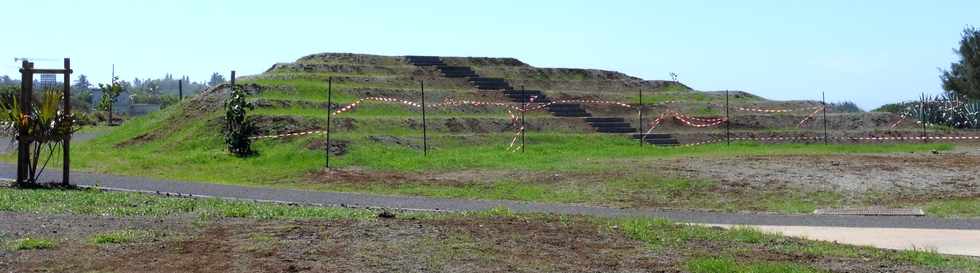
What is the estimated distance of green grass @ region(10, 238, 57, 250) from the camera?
29.7 feet

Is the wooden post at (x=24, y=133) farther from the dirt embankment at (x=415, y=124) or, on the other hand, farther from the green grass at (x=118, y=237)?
the dirt embankment at (x=415, y=124)

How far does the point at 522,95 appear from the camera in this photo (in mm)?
35062

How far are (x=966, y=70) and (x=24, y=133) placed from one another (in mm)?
55530

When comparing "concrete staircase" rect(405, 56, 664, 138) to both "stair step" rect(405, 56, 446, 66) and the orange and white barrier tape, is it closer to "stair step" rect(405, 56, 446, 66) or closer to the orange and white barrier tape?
"stair step" rect(405, 56, 446, 66)

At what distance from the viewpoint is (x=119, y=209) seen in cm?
1270

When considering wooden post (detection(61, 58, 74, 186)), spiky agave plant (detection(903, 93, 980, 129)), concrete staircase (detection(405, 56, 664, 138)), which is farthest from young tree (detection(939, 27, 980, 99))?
wooden post (detection(61, 58, 74, 186))

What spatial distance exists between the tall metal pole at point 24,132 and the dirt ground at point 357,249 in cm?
688

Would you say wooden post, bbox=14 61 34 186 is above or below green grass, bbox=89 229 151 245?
above

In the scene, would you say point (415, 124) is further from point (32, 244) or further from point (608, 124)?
point (32, 244)

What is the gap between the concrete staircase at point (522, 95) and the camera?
3428cm

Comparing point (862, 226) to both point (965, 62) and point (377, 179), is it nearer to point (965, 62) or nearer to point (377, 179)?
point (377, 179)

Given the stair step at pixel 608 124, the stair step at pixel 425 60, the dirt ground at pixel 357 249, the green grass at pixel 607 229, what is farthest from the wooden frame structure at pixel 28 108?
the stair step at pixel 425 60

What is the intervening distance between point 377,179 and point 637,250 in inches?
451

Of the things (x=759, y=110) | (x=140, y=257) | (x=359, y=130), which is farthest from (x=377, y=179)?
(x=759, y=110)
